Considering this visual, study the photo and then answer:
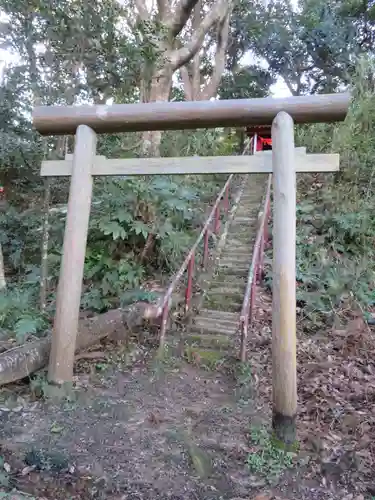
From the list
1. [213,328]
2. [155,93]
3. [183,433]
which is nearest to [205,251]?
[213,328]

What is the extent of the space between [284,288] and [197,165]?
146 centimetres

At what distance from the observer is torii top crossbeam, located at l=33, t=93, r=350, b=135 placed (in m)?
3.71

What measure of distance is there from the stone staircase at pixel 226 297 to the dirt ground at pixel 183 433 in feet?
1.37

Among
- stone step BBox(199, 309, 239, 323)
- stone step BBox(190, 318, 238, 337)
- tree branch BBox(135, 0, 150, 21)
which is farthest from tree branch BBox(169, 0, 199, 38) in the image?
stone step BBox(190, 318, 238, 337)

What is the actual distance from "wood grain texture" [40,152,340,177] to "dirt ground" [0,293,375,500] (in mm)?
2249

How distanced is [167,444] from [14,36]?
6103mm

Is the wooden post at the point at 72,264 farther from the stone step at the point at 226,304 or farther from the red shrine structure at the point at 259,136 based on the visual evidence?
the red shrine structure at the point at 259,136

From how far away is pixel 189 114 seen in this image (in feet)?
12.8

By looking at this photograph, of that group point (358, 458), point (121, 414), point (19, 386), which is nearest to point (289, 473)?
point (358, 458)

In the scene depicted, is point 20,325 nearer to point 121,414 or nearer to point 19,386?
point 19,386

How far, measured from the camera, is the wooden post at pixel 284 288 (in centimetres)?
348

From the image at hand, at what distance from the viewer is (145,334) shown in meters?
5.67

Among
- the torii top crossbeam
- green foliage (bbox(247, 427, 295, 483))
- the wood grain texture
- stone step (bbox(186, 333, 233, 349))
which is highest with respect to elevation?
the torii top crossbeam

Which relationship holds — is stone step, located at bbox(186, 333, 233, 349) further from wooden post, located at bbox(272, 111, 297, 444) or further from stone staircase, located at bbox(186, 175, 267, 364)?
wooden post, located at bbox(272, 111, 297, 444)
